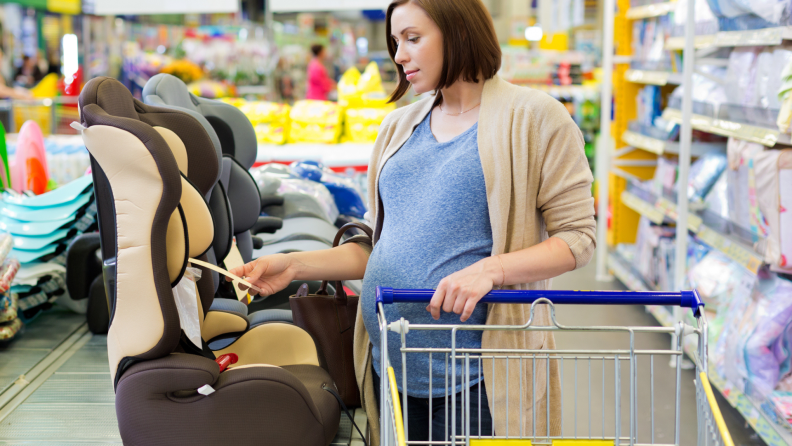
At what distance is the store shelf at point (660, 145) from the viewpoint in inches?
138

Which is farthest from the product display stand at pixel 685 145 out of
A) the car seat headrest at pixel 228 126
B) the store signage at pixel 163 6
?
the store signage at pixel 163 6

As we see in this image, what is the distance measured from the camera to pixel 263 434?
126 cm

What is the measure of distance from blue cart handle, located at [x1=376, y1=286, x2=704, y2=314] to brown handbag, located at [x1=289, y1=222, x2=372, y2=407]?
461 mm

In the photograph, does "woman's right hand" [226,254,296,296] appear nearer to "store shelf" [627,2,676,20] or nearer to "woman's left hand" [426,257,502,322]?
"woman's left hand" [426,257,502,322]

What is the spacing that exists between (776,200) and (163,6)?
4815mm

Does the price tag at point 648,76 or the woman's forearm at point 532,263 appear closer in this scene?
the woman's forearm at point 532,263

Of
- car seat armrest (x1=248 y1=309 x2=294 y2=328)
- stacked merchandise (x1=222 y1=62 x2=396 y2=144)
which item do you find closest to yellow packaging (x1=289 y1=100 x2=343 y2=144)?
stacked merchandise (x1=222 y1=62 x2=396 y2=144)

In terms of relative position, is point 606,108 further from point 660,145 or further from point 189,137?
point 189,137

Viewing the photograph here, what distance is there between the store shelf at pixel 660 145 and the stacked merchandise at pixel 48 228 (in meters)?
2.82

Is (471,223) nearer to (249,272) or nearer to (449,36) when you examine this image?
(449,36)

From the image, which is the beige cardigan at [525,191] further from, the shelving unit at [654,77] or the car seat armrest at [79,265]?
the shelving unit at [654,77]

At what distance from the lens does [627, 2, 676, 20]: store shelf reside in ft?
12.5

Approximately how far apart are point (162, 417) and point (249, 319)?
1.63ft

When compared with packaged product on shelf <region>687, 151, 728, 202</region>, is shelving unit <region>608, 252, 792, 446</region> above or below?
below
